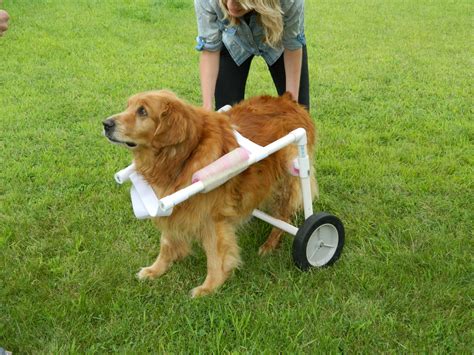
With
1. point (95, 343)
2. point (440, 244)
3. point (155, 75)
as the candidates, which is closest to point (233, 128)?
point (95, 343)

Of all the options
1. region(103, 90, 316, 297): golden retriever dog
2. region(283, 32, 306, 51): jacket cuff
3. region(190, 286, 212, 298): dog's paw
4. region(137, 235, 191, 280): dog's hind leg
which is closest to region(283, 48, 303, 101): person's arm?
region(283, 32, 306, 51): jacket cuff

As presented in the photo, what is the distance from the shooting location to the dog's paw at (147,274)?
305 cm

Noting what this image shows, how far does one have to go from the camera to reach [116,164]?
4398mm

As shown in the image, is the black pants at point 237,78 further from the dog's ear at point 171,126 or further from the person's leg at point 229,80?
the dog's ear at point 171,126

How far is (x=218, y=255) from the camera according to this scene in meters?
2.90

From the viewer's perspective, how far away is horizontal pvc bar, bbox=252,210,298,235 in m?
3.06

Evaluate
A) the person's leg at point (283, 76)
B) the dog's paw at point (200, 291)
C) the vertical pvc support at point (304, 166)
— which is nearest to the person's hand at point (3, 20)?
the vertical pvc support at point (304, 166)

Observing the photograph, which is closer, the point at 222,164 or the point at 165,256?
the point at 222,164

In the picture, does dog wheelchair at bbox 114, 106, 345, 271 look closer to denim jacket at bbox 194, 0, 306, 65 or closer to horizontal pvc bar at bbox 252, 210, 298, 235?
horizontal pvc bar at bbox 252, 210, 298, 235

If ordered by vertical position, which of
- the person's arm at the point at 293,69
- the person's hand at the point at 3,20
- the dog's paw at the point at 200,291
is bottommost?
the dog's paw at the point at 200,291

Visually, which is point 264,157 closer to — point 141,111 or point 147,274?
point 141,111

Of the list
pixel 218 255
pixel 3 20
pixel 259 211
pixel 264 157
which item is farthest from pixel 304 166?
pixel 3 20

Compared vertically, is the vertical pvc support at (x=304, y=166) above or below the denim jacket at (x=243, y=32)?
below

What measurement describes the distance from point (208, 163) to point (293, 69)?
1.29 meters
